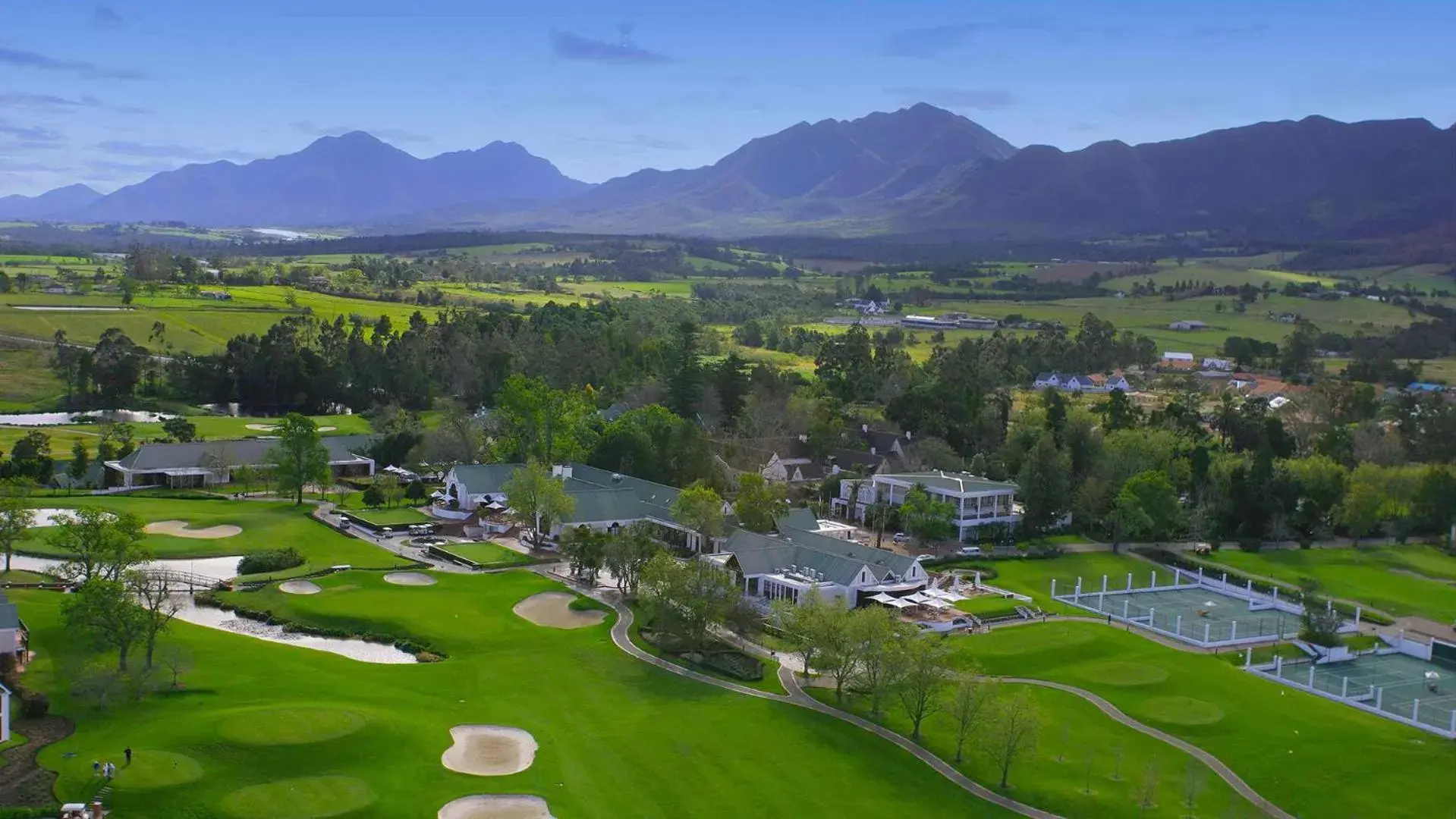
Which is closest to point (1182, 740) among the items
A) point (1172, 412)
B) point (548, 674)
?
point (548, 674)

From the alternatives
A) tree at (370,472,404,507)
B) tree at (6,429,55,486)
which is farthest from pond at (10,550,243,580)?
tree at (6,429,55,486)

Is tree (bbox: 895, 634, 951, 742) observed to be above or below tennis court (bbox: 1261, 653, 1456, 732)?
above

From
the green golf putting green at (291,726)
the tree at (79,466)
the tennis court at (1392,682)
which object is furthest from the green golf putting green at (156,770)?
the tree at (79,466)

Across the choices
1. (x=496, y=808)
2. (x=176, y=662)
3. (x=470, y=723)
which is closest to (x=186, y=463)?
(x=176, y=662)

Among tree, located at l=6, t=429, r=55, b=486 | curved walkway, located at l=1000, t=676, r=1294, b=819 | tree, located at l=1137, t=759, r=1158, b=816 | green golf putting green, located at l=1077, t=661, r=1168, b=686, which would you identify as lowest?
curved walkway, located at l=1000, t=676, r=1294, b=819

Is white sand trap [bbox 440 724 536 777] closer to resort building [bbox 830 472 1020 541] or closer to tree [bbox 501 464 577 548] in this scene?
tree [bbox 501 464 577 548]

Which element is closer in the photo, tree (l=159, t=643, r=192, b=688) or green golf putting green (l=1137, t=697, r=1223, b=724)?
tree (l=159, t=643, r=192, b=688)

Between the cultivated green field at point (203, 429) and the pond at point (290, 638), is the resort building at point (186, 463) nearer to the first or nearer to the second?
the cultivated green field at point (203, 429)
